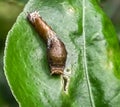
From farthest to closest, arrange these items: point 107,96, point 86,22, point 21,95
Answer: point 86,22
point 107,96
point 21,95

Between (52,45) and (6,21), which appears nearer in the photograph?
(52,45)

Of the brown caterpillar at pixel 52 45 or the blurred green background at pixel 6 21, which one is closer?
the brown caterpillar at pixel 52 45

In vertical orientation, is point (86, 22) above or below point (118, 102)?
above

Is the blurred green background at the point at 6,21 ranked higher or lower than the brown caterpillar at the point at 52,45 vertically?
lower

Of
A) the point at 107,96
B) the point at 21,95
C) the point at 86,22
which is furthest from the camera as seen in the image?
the point at 86,22

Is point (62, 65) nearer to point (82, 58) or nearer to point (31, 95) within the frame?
point (82, 58)

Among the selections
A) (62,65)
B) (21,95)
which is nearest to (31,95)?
(21,95)

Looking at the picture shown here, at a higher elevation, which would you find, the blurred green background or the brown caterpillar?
the brown caterpillar

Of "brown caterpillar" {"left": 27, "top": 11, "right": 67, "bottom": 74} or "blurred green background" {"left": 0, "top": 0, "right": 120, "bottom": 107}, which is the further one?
"blurred green background" {"left": 0, "top": 0, "right": 120, "bottom": 107}
